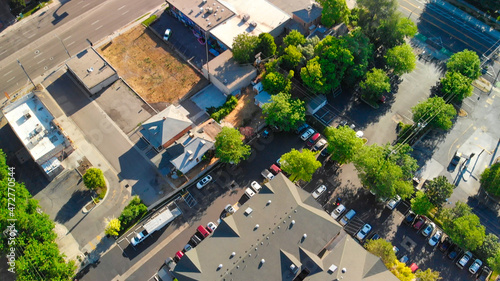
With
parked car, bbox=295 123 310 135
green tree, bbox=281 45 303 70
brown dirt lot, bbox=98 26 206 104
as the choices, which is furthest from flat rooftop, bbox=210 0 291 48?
parked car, bbox=295 123 310 135

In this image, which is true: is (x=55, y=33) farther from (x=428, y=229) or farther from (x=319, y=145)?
(x=428, y=229)

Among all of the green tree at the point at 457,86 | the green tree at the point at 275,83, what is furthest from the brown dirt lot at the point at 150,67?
the green tree at the point at 457,86

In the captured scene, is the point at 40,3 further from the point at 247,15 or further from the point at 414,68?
the point at 414,68

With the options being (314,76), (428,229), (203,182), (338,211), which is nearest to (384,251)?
(338,211)

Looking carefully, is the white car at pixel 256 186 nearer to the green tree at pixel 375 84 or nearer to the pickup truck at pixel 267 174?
the pickup truck at pixel 267 174

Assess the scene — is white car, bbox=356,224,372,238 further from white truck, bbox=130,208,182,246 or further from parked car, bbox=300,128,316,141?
white truck, bbox=130,208,182,246

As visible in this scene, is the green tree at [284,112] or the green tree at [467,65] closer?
the green tree at [284,112]
